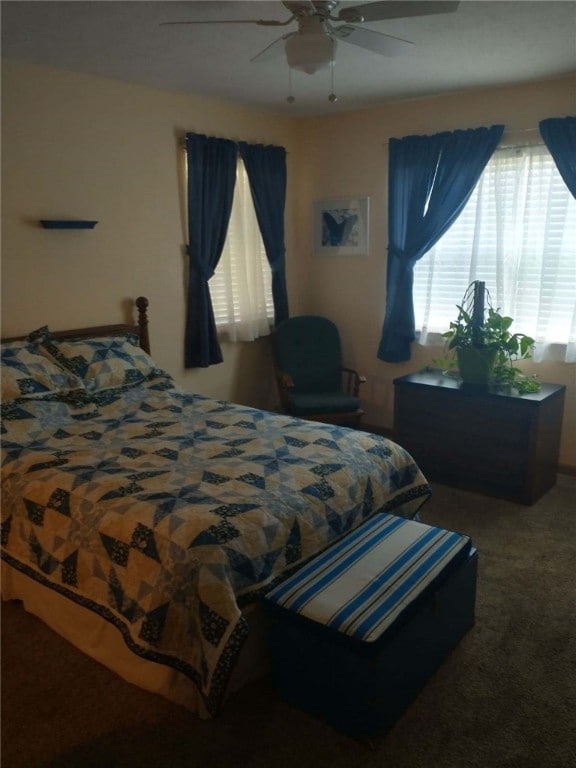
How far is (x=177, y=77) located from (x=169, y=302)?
1389mm

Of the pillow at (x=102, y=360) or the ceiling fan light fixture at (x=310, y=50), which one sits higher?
the ceiling fan light fixture at (x=310, y=50)

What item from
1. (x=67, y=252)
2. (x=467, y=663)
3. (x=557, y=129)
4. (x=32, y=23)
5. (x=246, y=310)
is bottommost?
(x=467, y=663)

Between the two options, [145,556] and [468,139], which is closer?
[145,556]

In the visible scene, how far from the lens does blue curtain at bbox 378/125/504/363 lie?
4.14 m

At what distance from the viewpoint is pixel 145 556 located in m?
2.10

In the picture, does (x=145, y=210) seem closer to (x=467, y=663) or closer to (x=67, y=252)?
(x=67, y=252)

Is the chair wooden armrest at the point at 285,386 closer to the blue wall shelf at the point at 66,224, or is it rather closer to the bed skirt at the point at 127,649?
the blue wall shelf at the point at 66,224

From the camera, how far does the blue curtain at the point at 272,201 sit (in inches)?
180

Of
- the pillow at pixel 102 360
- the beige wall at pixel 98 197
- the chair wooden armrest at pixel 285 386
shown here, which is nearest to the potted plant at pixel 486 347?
the chair wooden armrest at pixel 285 386

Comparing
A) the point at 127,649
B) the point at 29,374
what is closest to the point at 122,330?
the point at 29,374

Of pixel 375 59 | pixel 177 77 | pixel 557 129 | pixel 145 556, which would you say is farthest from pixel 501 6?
pixel 145 556

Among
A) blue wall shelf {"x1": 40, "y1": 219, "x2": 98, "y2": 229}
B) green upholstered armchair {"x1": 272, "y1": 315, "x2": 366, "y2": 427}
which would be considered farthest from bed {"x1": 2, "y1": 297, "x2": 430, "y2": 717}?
green upholstered armchair {"x1": 272, "y1": 315, "x2": 366, "y2": 427}

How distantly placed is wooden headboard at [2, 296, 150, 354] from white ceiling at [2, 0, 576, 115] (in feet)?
4.50

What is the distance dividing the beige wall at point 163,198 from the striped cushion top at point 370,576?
215cm
